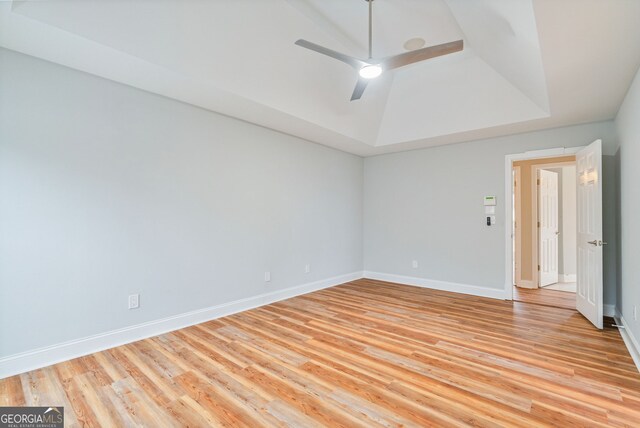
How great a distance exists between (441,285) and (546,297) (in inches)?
60.3

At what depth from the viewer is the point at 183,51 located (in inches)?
108

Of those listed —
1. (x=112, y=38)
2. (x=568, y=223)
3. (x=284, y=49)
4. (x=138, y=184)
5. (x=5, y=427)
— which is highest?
(x=284, y=49)

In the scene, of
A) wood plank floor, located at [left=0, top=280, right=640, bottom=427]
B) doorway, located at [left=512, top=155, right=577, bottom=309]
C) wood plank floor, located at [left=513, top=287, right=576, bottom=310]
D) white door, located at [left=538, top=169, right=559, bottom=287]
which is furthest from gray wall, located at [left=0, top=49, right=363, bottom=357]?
white door, located at [left=538, top=169, right=559, bottom=287]

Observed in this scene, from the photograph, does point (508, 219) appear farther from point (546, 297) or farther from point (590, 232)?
point (546, 297)

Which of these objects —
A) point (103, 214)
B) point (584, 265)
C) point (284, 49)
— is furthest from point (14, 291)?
point (584, 265)

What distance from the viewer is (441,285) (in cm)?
536

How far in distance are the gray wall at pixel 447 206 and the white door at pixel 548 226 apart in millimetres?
1552

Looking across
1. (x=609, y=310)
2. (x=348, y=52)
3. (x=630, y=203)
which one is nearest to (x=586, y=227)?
(x=630, y=203)

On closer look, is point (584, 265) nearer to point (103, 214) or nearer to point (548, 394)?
point (548, 394)

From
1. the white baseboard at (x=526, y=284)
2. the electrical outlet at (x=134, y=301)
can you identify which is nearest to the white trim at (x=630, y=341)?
the white baseboard at (x=526, y=284)

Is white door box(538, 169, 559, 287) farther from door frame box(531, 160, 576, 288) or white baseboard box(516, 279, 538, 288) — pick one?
white baseboard box(516, 279, 538, 288)

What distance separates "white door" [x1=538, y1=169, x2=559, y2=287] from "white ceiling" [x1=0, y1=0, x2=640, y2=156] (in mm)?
2063

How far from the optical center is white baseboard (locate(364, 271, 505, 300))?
4.82m

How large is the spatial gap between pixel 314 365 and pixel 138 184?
2471mm
